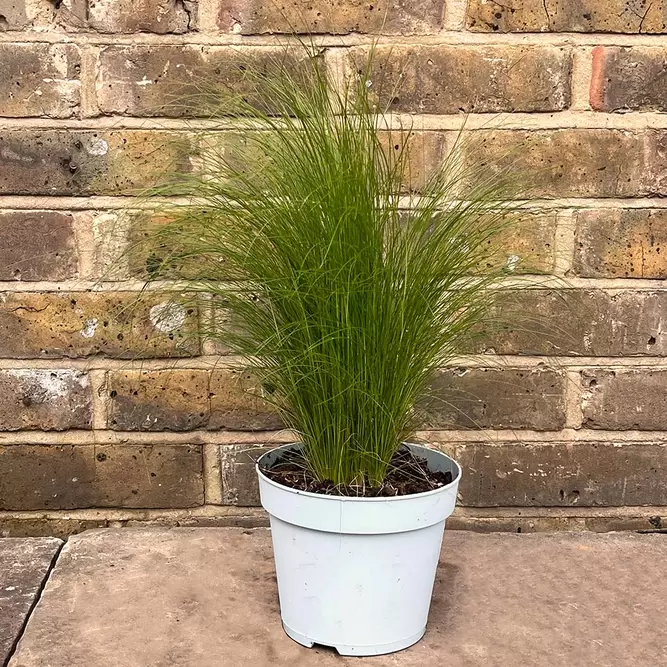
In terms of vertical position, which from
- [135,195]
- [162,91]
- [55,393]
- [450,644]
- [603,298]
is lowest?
[450,644]

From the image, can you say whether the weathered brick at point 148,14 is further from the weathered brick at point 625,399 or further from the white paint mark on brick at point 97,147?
the weathered brick at point 625,399

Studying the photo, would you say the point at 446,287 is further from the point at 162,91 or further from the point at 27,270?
the point at 27,270

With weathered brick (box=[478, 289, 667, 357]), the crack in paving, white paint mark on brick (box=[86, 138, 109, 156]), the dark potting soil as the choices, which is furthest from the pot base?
white paint mark on brick (box=[86, 138, 109, 156])

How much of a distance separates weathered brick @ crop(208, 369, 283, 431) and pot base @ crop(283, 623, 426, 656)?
1.18 feet

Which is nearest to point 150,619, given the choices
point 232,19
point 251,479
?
point 251,479

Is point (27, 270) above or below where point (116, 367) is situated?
above

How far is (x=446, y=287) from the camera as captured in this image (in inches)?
35.7

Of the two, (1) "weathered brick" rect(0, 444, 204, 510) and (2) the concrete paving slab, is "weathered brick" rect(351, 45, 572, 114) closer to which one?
(1) "weathered brick" rect(0, 444, 204, 510)

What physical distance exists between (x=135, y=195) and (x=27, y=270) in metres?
0.20

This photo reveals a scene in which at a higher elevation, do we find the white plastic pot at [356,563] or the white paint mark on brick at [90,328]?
the white paint mark on brick at [90,328]

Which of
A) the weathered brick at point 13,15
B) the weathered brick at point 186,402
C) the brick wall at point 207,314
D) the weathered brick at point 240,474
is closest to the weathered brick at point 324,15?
the brick wall at point 207,314

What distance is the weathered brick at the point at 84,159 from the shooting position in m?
1.16

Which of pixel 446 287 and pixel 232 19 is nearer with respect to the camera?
pixel 446 287

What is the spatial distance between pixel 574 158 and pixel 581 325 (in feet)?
0.83
